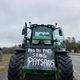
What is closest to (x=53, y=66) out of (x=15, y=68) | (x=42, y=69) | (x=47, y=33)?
(x=42, y=69)

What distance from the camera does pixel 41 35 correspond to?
57.1 feet

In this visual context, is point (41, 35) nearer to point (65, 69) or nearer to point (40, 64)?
point (40, 64)

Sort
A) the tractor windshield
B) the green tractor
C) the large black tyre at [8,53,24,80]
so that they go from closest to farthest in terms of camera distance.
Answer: the green tractor, the large black tyre at [8,53,24,80], the tractor windshield

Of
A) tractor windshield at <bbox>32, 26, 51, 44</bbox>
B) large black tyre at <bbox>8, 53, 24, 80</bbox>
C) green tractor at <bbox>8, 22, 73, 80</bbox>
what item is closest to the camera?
green tractor at <bbox>8, 22, 73, 80</bbox>

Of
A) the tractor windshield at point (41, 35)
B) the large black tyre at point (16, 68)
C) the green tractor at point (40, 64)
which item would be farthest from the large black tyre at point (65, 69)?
the tractor windshield at point (41, 35)

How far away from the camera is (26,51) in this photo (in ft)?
52.2

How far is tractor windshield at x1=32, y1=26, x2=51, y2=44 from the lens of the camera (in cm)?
1686

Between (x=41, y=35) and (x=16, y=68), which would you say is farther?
(x=41, y=35)

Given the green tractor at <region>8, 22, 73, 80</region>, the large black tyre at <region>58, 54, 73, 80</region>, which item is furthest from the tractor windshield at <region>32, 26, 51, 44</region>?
the large black tyre at <region>58, 54, 73, 80</region>

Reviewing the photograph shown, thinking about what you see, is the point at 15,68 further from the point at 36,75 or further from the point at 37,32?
the point at 37,32

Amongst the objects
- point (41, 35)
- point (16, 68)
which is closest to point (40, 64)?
point (16, 68)

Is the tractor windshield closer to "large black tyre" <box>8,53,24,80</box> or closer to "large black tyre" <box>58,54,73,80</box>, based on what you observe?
"large black tyre" <box>8,53,24,80</box>

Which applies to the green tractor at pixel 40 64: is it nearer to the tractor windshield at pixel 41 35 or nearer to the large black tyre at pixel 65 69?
the large black tyre at pixel 65 69

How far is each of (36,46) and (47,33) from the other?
1.76 metres
